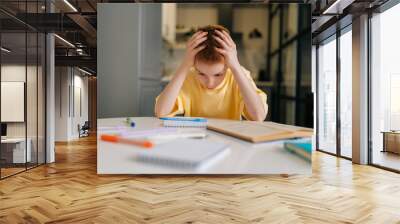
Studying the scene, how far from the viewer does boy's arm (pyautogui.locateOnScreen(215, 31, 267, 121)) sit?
6.95 feet

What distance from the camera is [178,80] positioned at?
218cm

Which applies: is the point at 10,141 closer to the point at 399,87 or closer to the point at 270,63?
the point at 270,63

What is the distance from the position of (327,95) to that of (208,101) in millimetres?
6268

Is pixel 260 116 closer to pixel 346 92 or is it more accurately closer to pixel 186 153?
pixel 186 153

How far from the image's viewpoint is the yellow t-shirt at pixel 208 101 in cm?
222

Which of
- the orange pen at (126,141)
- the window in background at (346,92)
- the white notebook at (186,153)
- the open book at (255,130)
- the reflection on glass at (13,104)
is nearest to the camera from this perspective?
the white notebook at (186,153)

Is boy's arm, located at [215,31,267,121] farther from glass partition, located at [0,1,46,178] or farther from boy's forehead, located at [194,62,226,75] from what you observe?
glass partition, located at [0,1,46,178]

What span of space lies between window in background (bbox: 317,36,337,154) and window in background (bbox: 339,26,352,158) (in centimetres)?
32

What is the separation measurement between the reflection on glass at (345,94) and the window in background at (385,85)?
59cm

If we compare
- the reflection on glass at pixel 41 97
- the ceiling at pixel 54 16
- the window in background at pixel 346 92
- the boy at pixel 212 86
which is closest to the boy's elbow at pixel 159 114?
the boy at pixel 212 86

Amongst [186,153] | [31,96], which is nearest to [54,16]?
[31,96]

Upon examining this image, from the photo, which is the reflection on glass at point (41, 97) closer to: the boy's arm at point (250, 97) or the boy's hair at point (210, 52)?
the boy's hair at point (210, 52)

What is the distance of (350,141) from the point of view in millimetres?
6586

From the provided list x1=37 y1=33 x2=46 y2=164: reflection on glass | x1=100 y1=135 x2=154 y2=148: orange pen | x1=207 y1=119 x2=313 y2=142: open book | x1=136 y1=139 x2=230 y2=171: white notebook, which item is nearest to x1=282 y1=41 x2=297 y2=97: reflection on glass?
x1=207 y1=119 x2=313 y2=142: open book
